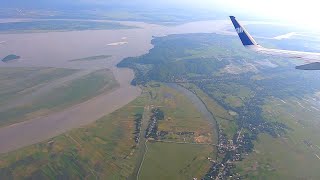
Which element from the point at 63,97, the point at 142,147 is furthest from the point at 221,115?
the point at 63,97

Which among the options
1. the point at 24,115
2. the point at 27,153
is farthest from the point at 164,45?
the point at 27,153

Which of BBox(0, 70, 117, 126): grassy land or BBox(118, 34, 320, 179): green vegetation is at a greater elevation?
BBox(118, 34, 320, 179): green vegetation

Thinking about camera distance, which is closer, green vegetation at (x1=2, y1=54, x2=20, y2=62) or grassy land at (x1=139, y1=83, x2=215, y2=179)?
grassy land at (x1=139, y1=83, x2=215, y2=179)

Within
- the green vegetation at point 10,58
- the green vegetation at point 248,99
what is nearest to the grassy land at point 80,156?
the green vegetation at point 248,99

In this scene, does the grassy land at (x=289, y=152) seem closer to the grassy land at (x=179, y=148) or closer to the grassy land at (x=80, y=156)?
the grassy land at (x=179, y=148)

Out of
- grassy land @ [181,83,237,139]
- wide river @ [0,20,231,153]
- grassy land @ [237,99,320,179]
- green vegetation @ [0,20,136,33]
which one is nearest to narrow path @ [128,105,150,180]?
wide river @ [0,20,231,153]

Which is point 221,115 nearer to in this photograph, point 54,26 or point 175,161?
point 175,161

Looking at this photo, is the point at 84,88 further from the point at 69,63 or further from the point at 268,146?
the point at 268,146

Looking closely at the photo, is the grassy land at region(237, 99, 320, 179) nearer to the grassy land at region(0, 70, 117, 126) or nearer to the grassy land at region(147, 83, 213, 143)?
the grassy land at region(147, 83, 213, 143)
